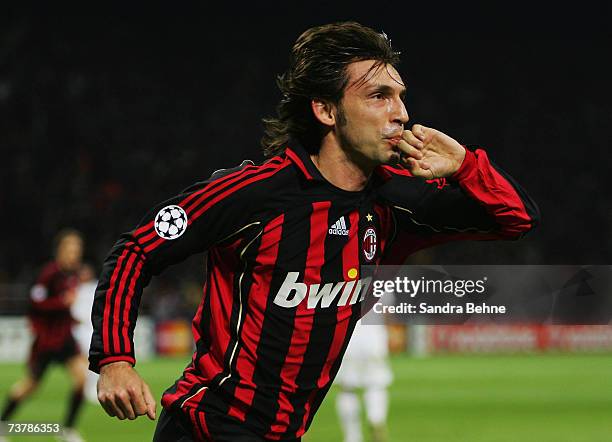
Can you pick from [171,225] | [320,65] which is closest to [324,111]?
[320,65]

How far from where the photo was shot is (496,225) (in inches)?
136

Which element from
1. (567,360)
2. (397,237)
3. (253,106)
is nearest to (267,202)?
(397,237)

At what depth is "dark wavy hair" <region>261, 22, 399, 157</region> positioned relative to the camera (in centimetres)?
336

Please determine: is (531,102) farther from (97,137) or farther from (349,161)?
(349,161)

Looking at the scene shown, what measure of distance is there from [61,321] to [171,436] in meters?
7.43

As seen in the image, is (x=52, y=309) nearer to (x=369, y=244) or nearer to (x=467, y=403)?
(x=467, y=403)

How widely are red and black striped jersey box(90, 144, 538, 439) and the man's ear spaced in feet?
0.40

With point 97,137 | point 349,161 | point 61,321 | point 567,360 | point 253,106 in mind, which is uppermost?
point 253,106

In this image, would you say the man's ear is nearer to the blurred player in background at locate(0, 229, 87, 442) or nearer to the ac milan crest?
the ac milan crest

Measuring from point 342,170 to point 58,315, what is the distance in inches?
300

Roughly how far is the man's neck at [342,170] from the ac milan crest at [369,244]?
0.49 ft

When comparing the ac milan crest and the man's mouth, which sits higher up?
the man's mouth

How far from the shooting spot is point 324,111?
3459 millimetres

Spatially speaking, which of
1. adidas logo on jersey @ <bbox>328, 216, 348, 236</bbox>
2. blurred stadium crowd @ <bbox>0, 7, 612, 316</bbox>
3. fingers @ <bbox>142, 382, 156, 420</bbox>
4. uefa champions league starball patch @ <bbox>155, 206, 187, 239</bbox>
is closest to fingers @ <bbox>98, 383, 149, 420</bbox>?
fingers @ <bbox>142, 382, 156, 420</bbox>
